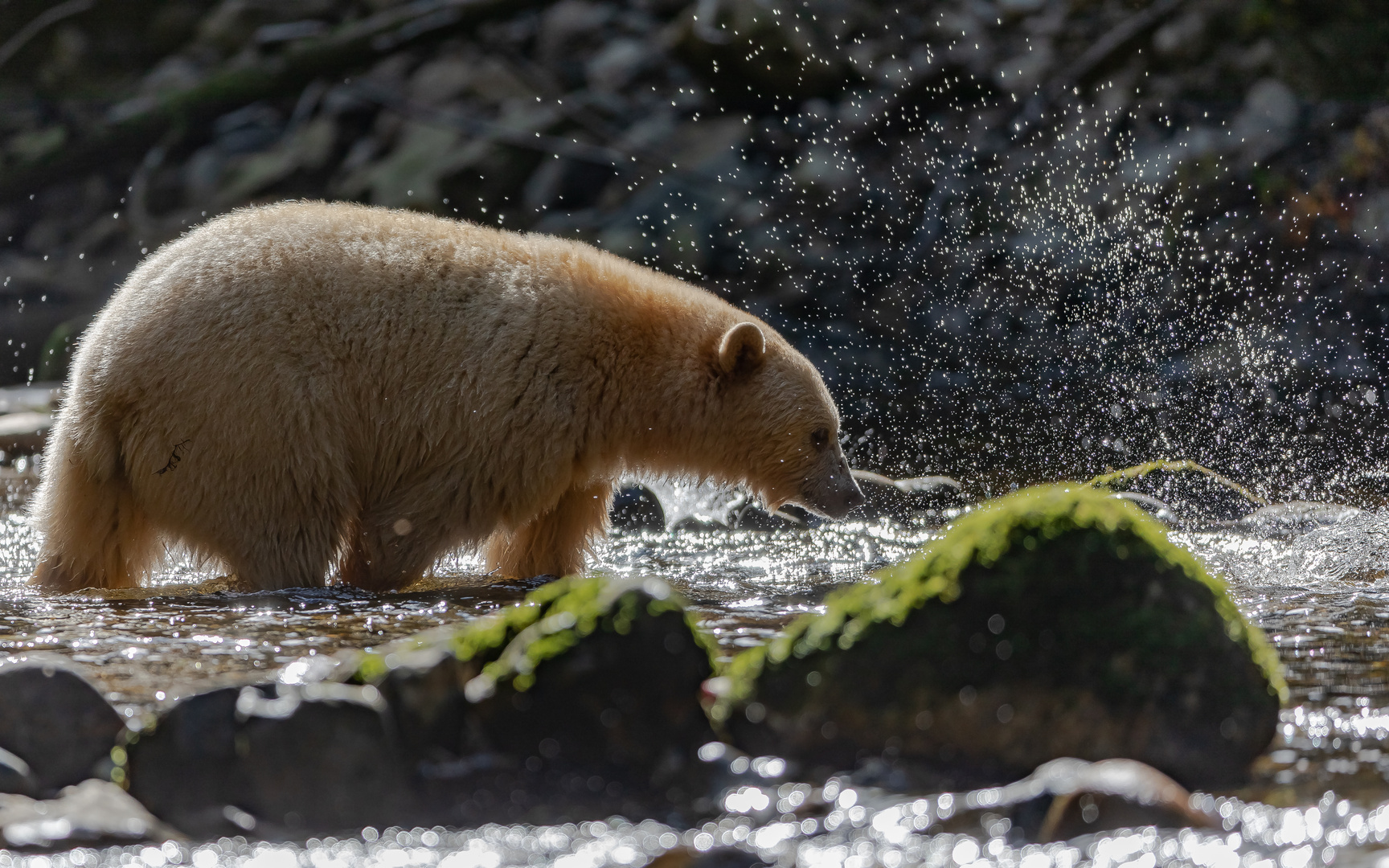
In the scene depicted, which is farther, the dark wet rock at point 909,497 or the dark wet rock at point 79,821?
the dark wet rock at point 909,497

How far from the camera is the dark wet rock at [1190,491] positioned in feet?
25.6

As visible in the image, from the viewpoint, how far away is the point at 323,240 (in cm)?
591

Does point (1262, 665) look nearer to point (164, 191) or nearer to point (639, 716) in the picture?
point (639, 716)

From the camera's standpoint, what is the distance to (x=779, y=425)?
22.0 feet

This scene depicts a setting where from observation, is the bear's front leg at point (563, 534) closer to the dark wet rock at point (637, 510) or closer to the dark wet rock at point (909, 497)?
the dark wet rock at point (637, 510)

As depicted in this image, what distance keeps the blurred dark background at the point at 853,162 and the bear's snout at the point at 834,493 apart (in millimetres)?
4334

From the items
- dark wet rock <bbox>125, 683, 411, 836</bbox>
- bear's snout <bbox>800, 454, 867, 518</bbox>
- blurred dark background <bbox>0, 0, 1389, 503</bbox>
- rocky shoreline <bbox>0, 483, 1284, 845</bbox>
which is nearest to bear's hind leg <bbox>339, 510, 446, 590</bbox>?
bear's snout <bbox>800, 454, 867, 518</bbox>

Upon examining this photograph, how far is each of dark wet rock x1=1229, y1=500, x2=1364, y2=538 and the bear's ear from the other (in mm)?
2900

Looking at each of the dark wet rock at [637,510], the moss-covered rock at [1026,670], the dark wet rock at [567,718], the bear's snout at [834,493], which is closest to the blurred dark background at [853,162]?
the dark wet rock at [637,510]

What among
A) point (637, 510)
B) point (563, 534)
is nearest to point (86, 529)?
point (563, 534)

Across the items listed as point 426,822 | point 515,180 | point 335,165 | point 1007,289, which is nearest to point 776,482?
point 426,822

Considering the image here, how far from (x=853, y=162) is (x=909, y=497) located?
332 inches

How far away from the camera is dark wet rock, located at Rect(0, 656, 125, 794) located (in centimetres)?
344

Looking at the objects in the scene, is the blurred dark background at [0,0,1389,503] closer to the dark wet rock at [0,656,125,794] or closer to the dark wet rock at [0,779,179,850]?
the dark wet rock at [0,656,125,794]
